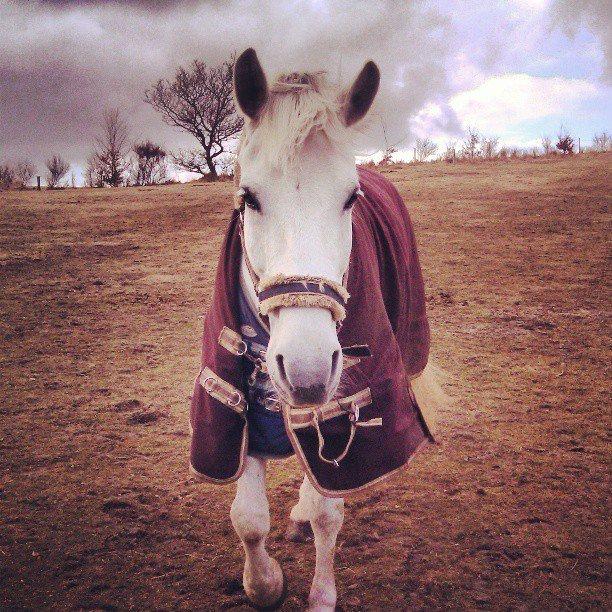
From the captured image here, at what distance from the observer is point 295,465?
9.75 ft

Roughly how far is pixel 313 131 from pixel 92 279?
19.8ft

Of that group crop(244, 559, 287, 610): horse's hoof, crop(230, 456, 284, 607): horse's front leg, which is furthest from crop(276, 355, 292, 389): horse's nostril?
crop(244, 559, 287, 610): horse's hoof

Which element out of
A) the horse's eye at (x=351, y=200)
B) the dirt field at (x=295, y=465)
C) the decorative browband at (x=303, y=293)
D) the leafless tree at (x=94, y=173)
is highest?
the leafless tree at (x=94, y=173)

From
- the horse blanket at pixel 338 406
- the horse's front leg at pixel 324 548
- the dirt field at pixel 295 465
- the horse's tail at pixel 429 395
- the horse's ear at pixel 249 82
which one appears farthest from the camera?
the horse's tail at pixel 429 395

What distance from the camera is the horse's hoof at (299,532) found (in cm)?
237

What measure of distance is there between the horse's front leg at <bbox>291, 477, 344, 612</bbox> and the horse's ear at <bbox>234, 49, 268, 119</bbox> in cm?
148

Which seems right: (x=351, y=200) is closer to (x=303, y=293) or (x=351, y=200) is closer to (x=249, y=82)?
(x=303, y=293)

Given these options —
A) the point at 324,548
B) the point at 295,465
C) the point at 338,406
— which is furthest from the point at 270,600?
the point at 295,465

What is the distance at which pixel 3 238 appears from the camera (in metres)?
9.18

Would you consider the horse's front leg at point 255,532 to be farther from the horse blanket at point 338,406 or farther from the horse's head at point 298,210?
the horse's head at point 298,210

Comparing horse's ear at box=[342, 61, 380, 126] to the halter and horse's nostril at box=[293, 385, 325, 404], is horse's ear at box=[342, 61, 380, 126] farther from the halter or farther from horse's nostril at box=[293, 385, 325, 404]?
horse's nostril at box=[293, 385, 325, 404]

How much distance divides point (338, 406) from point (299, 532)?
0.99 meters

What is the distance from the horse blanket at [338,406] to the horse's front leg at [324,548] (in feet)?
0.64

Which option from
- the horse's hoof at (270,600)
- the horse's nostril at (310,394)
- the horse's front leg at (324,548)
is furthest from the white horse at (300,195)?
the horse's hoof at (270,600)
